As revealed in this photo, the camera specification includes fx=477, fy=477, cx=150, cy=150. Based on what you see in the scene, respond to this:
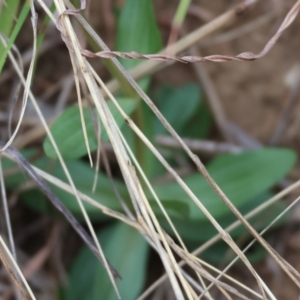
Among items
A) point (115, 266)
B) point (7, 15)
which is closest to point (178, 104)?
point (115, 266)

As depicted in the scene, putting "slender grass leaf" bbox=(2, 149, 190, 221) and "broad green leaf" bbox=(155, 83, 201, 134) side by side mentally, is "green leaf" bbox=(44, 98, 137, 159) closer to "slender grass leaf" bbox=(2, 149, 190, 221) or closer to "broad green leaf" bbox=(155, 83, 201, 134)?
"slender grass leaf" bbox=(2, 149, 190, 221)

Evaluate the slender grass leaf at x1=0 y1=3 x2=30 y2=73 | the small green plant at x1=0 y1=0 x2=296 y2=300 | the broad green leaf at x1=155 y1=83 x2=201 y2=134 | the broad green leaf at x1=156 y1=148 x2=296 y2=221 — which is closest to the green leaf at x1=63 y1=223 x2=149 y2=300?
the small green plant at x1=0 y1=0 x2=296 y2=300

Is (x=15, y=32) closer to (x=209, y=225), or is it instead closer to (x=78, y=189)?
(x=78, y=189)

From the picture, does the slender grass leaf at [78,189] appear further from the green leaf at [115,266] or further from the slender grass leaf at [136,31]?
the slender grass leaf at [136,31]

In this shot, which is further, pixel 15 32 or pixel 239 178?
pixel 239 178

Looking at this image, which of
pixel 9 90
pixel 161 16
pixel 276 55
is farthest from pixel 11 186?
pixel 276 55

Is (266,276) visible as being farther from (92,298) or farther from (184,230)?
(92,298)

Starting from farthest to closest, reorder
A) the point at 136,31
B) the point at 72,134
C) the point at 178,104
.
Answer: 1. the point at 178,104
2. the point at 136,31
3. the point at 72,134
